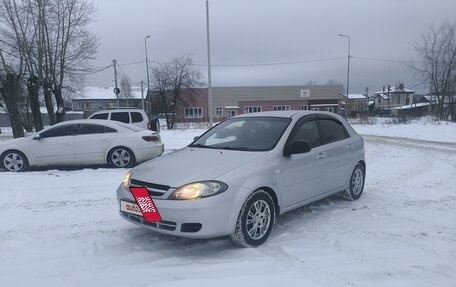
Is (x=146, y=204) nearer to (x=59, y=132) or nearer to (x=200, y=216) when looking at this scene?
(x=200, y=216)

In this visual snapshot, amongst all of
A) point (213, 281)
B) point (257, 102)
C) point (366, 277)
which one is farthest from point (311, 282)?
point (257, 102)

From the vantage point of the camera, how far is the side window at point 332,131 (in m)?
6.11

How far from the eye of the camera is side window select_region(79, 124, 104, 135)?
34.0ft

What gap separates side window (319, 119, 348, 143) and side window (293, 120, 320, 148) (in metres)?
0.19

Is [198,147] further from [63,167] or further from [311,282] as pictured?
[63,167]

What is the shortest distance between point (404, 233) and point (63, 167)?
8992 millimetres

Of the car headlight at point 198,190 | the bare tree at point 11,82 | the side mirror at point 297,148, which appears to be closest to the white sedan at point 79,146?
the side mirror at point 297,148

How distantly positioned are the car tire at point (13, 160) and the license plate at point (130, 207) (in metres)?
6.69

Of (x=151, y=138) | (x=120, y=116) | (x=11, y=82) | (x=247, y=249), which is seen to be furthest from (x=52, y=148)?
(x=11, y=82)

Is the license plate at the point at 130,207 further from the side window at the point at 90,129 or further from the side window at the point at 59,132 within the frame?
the side window at the point at 59,132

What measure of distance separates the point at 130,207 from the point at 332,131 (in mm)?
3460

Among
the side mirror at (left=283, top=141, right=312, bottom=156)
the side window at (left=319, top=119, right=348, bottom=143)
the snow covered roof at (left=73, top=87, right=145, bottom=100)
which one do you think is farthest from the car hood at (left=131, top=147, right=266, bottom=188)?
the snow covered roof at (left=73, top=87, right=145, bottom=100)

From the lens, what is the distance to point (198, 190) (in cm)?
424

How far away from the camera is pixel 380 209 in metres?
6.21
